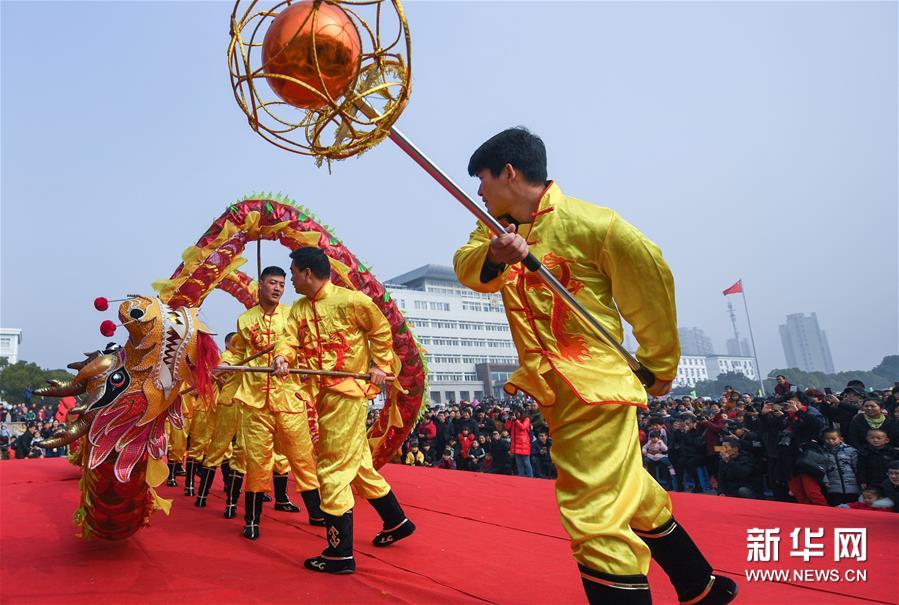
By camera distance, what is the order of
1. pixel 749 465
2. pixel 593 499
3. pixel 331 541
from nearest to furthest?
pixel 593 499 < pixel 331 541 < pixel 749 465

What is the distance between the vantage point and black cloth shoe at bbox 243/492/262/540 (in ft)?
12.7

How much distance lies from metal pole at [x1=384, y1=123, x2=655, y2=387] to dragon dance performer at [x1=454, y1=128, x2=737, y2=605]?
0.03 m

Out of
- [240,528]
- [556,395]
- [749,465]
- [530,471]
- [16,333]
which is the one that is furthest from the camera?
[16,333]

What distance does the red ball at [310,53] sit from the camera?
5.52ft

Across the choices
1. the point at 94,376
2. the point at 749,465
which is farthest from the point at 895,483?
the point at 94,376

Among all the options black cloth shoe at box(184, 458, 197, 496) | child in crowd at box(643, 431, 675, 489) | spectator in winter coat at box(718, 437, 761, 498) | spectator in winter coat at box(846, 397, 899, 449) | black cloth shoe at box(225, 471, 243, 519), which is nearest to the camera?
black cloth shoe at box(225, 471, 243, 519)

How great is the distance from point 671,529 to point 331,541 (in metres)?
1.75

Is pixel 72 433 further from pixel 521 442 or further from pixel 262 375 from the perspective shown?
pixel 521 442

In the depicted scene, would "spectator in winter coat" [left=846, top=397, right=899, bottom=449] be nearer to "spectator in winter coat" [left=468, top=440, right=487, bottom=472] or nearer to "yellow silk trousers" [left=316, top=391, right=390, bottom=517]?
"yellow silk trousers" [left=316, top=391, right=390, bottom=517]

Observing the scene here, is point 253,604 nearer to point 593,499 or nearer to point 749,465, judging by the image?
point 593,499

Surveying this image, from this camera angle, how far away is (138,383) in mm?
3025

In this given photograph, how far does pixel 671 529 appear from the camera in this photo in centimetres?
209

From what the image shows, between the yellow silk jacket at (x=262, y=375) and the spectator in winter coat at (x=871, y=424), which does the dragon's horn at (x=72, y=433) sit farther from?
the spectator in winter coat at (x=871, y=424)

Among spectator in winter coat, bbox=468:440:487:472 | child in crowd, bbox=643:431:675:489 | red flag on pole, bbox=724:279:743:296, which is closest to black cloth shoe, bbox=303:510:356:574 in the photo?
child in crowd, bbox=643:431:675:489
